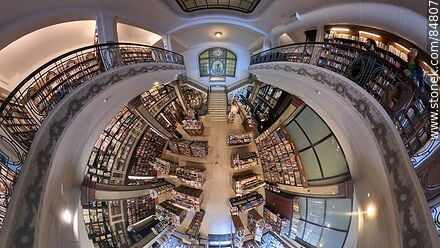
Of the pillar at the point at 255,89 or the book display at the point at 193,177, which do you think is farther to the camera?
the book display at the point at 193,177

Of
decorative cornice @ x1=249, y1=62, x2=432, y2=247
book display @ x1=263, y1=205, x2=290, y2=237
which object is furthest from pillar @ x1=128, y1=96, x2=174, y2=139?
book display @ x1=263, y1=205, x2=290, y2=237

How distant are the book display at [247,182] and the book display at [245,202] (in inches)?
1.8

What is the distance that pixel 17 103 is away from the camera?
4.62 feet

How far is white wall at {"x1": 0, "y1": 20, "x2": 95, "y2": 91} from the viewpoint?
4.69 ft

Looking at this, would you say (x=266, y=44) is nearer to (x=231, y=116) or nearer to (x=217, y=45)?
(x=217, y=45)

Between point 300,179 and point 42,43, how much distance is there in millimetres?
2063

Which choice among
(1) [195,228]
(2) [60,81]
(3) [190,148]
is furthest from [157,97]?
(1) [195,228]

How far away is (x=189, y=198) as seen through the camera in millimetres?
2213

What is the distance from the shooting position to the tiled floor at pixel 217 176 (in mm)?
2037

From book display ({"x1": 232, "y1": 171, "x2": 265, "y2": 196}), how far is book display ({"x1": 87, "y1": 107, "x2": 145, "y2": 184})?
938mm

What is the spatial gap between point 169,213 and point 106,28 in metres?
1.58

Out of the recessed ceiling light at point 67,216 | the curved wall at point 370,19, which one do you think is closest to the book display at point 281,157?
the curved wall at point 370,19

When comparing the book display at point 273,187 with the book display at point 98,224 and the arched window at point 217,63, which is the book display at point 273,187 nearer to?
the arched window at point 217,63

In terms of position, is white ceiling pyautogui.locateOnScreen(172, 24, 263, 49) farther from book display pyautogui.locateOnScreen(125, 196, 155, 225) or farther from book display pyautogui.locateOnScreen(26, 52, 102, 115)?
book display pyautogui.locateOnScreen(125, 196, 155, 225)
